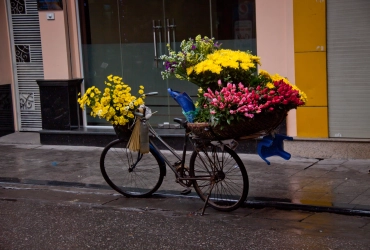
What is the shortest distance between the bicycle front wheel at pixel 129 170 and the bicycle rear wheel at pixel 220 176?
0.63 metres

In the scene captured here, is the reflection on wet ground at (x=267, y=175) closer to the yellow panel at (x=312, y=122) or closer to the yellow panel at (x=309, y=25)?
the yellow panel at (x=312, y=122)

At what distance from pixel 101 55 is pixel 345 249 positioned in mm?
6825

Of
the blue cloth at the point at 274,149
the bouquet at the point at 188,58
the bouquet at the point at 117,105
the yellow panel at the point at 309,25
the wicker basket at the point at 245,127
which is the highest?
the yellow panel at the point at 309,25

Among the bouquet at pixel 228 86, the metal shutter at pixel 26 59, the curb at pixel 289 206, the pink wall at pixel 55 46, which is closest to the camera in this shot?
the bouquet at pixel 228 86

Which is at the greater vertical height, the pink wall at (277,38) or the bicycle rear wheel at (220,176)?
the pink wall at (277,38)

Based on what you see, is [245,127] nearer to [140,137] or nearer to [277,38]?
[140,137]

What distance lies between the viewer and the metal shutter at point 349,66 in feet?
29.0

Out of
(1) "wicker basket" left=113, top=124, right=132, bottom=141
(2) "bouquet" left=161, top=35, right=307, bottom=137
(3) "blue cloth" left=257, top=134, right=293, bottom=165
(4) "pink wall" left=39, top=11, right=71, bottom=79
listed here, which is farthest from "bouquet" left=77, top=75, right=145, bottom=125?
(4) "pink wall" left=39, top=11, right=71, bottom=79

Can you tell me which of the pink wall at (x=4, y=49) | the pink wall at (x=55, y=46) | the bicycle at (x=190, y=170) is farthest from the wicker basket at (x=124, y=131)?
the pink wall at (x=4, y=49)

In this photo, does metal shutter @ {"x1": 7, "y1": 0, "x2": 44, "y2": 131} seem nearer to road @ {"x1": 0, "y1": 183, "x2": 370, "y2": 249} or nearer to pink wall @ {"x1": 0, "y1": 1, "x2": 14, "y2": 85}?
pink wall @ {"x1": 0, "y1": 1, "x2": 14, "y2": 85}

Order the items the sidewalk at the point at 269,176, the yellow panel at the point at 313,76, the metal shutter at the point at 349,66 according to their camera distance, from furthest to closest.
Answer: the yellow panel at the point at 313,76 < the metal shutter at the point at 349,66 < the sidewalk at the point at 269,176

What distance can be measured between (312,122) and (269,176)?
4.58 feet

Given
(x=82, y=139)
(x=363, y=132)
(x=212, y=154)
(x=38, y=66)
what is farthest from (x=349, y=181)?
(x=38, y=66)

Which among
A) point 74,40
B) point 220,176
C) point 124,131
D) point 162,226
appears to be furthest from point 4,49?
point 162,226
